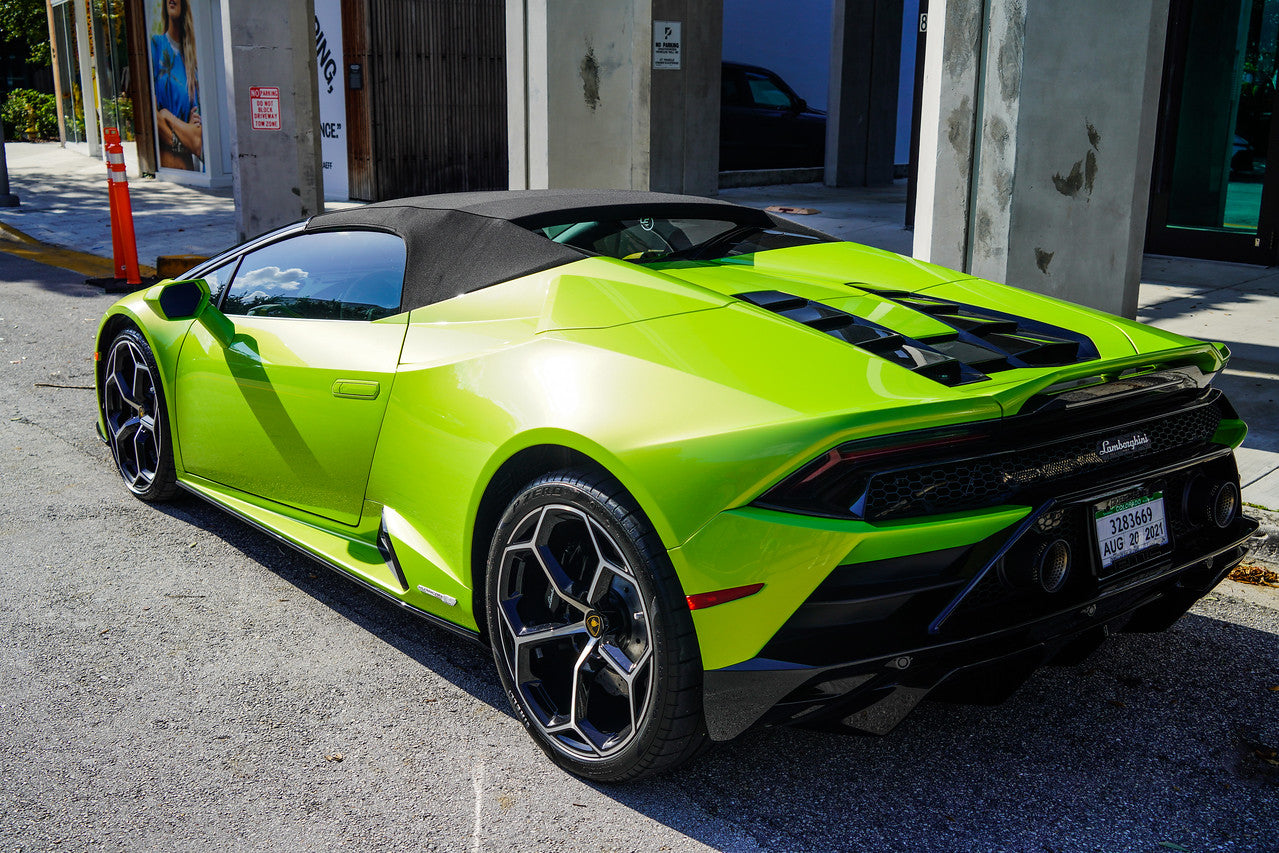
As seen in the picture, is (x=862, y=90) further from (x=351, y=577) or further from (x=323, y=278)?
(x=351, y=577)

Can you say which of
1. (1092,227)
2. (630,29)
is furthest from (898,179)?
(1092,227)

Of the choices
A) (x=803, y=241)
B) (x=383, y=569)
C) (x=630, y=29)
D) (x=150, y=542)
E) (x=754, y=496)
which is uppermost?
(x=630, y=29)

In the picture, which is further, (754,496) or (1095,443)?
(1095,443)

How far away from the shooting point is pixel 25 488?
5.03m

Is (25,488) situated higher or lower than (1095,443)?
lower

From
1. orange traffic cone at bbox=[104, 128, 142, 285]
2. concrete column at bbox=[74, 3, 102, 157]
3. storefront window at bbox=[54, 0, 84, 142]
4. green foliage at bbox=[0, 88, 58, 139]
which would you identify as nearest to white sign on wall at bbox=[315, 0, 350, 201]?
orange traffic cone at bbox=[104, 128, 142, 285]

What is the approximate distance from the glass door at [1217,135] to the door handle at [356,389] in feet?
31.5

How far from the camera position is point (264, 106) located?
35.7ft

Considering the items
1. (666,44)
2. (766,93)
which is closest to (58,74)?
(766,93)

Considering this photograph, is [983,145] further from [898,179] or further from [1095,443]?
[898,179]

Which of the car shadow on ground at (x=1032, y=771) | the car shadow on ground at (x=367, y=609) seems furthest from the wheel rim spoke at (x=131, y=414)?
the car shadow on ground at (x=1032, y=771)

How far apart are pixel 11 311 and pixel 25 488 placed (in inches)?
191

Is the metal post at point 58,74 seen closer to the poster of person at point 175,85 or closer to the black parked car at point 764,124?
the poster of person at point 175,85

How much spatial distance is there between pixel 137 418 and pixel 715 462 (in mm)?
3183
